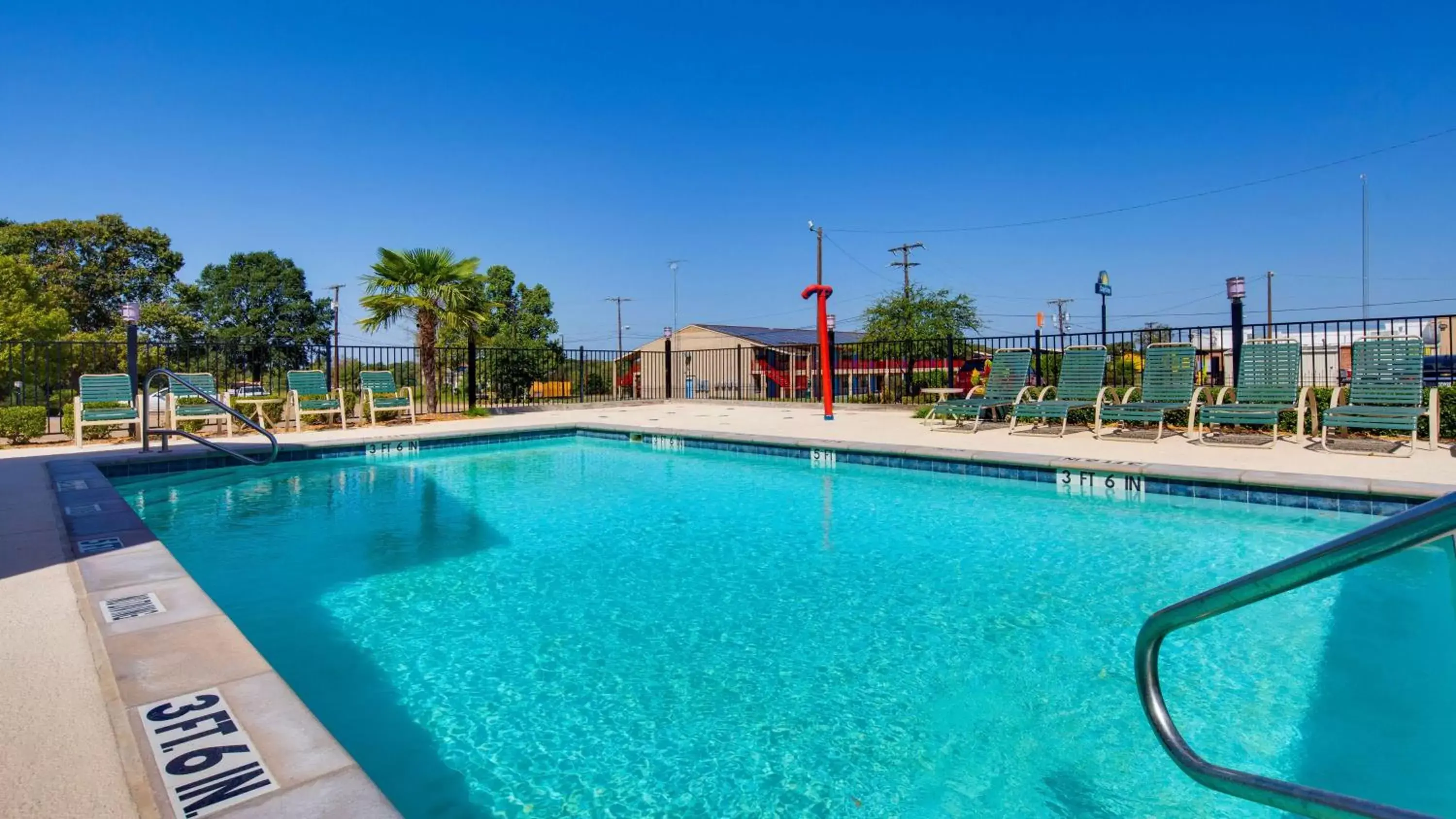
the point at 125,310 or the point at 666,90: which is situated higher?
the point at 666,90

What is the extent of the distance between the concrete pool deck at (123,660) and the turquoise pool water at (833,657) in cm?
46

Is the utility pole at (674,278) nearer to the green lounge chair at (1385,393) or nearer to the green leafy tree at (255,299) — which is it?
the green leafy tree at (255,299)

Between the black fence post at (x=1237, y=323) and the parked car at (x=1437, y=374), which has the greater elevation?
the black fence post at (x=1237, y=323)

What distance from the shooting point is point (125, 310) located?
9.81 m

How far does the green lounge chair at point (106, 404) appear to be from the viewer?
29.7ft

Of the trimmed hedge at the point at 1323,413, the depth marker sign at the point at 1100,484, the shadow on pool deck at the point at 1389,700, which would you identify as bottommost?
the shadow on pool deck at the point at 1389,700

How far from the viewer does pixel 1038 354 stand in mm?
10969

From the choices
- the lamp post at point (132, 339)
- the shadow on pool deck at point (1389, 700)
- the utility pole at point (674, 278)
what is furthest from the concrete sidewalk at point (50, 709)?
the utility pole at point (674, 278)

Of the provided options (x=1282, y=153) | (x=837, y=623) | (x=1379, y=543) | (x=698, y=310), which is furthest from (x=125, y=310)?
(x=698, y=310)

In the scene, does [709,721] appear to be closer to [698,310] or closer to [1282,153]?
[1282,153]

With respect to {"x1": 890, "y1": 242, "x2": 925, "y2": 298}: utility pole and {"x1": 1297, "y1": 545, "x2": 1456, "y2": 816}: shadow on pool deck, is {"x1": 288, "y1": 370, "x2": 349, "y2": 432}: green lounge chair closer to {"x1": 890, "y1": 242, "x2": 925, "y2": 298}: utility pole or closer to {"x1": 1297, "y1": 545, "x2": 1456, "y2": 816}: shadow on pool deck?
{"x1": 1297, "y1": 545, "x2": 1456, "y2": 816}: shadow on pool deck

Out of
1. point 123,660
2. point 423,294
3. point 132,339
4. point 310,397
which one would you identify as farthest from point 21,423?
point 123,660

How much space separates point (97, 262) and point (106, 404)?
90.4ft

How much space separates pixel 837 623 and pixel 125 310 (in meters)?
11.1
